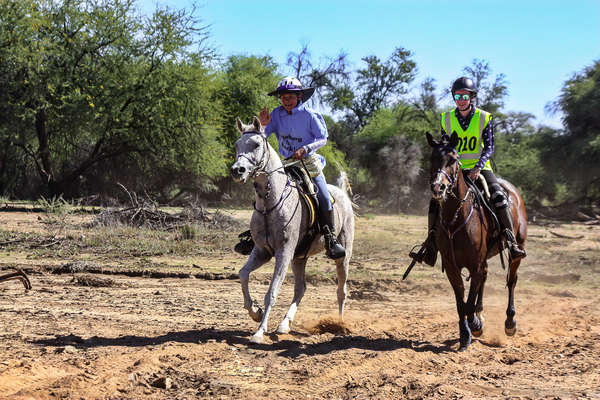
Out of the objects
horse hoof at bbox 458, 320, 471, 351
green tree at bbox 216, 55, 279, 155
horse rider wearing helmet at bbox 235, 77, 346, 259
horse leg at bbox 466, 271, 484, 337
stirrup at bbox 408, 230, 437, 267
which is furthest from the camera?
green tree at bbox 216, 55, 279, 155

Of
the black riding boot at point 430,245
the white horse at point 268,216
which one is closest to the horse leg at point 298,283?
the white horse at point 268,216

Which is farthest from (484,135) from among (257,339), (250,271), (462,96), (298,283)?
(257,339)

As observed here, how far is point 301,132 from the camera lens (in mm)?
7922

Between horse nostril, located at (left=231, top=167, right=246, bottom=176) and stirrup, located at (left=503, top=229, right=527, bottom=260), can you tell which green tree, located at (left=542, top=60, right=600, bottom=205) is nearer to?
stirrup, located at (left=503, top=229, right=527, bottom=260)

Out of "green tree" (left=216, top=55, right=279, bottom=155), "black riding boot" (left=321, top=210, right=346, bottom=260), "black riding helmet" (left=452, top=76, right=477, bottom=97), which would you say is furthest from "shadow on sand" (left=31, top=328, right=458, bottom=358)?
"green tree" (left=216, top=55, right=279, bottom=155)

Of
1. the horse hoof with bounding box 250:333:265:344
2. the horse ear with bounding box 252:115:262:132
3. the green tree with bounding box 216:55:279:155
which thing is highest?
the green tree with bounding box 216:55:279:155

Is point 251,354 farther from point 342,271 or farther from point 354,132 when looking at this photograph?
point 354,132

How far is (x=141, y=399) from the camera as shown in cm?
504

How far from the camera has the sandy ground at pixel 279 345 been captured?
214 inches

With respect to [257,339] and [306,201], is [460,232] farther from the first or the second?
[257,339]

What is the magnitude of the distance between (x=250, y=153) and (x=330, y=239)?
1938mm

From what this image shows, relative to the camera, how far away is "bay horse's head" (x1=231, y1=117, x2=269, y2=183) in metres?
6.55

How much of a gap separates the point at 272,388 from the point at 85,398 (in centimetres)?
169

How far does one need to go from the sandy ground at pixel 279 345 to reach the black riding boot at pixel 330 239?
106 cm
